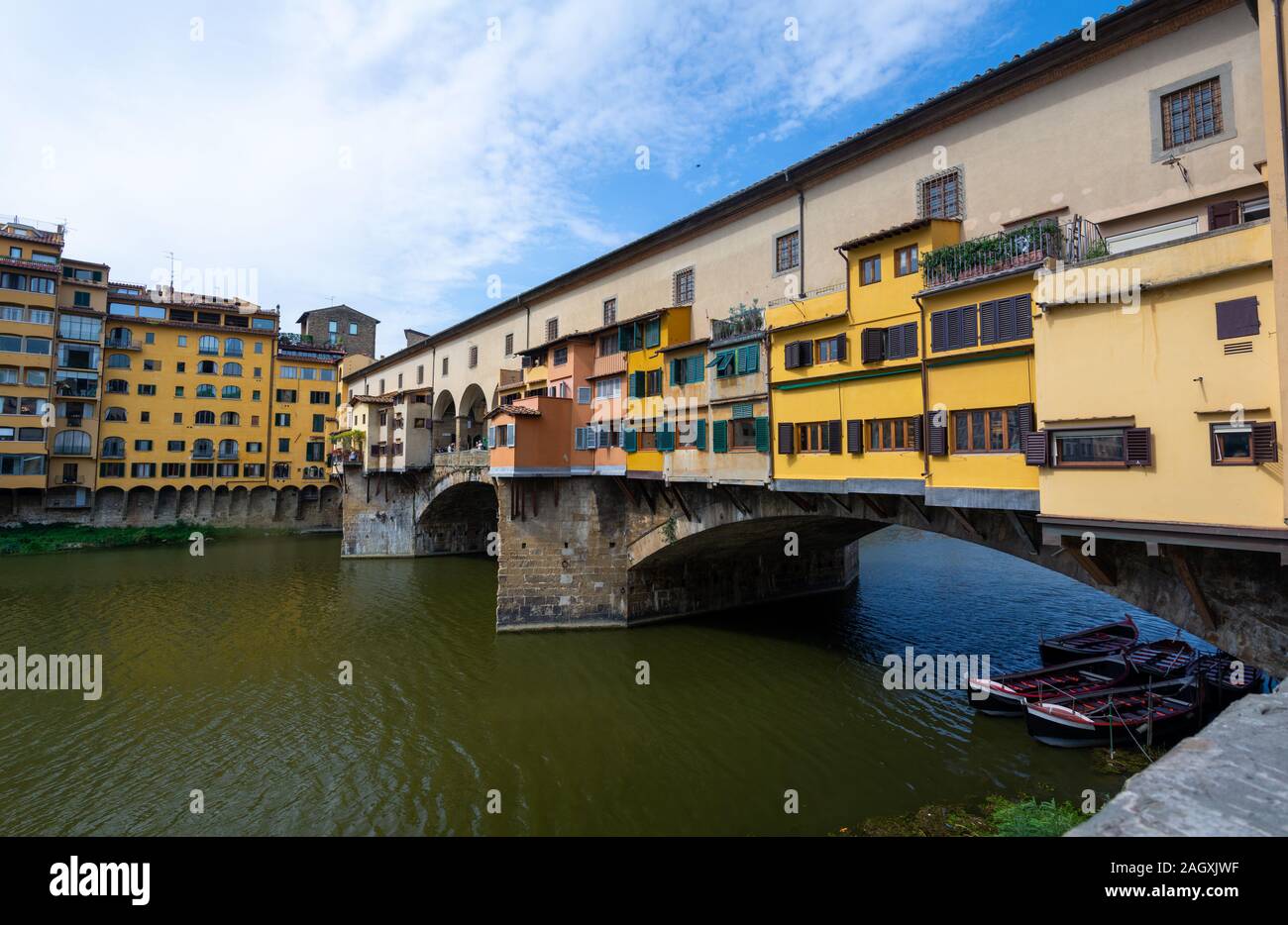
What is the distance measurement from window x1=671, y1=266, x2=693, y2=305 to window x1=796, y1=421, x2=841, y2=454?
30.6 ft

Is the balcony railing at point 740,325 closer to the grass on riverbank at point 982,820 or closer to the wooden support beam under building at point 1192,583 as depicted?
the wooden support beam under building at point 1192,583

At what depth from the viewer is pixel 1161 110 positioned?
1345 centimetres

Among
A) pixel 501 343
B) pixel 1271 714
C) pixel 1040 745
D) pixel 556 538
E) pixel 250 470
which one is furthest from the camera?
pixel 250 470

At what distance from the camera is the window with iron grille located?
12727 mm

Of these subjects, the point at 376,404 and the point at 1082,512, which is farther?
the point at 376,404

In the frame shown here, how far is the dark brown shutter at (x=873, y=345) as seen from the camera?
16.3 m

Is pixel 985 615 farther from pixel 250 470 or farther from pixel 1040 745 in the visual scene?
pixel 250 470

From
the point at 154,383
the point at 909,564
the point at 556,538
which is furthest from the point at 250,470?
the point at 909,564

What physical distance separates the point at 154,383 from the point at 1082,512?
73714 mm

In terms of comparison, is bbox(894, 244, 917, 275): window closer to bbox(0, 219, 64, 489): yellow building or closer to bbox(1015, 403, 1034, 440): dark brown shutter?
bbox(1015, 403, 1034, 440): dark brown shutter

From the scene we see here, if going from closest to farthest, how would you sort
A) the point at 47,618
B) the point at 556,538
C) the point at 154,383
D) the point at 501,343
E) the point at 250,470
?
the point at 556,538, the point at 47,618, the point at 501,343, the point at 154,383, the point at 250,470
